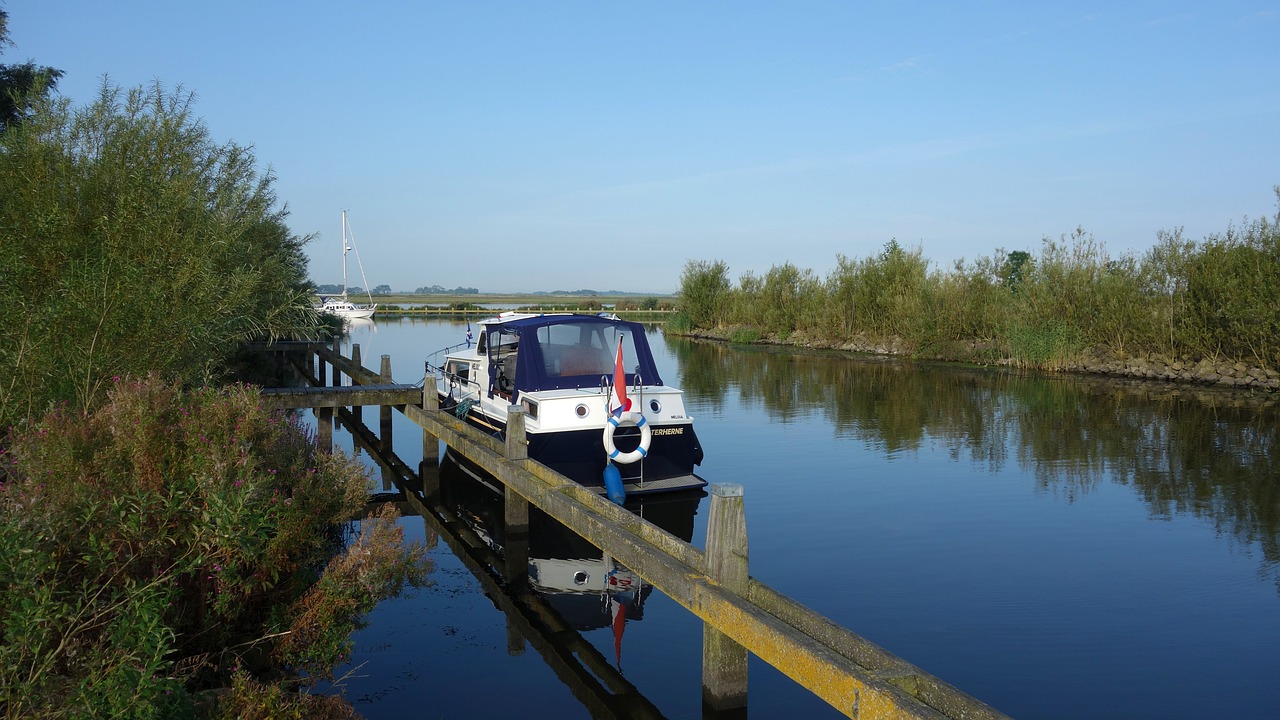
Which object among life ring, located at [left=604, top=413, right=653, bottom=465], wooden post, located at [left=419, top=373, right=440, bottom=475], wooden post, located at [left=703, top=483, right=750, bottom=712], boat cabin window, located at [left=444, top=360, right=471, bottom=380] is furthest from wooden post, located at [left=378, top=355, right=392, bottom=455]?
wooden post, located at [left=703, top=483, right=750, bottom=712]

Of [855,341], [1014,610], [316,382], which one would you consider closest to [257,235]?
[316,382]

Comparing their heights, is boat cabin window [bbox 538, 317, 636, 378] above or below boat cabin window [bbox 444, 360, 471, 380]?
above

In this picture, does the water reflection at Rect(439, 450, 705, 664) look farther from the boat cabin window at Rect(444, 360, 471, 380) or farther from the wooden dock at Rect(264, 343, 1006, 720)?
the boat cabin window at Rect(444, 360, 471, 380)

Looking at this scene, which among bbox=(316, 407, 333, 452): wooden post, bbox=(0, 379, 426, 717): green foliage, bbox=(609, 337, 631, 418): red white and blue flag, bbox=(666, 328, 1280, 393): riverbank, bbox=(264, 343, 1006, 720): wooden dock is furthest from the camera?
bbox=(666, 328, 1280, 393): riverbank

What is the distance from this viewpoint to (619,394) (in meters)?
10.3

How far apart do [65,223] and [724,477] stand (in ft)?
30.9

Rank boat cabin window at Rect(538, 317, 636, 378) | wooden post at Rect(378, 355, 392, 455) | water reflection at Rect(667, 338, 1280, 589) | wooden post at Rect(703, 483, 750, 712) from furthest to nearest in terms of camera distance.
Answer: wooden post at Rect(378, 355, 392, 455) < water reflection at Rect(667, 338, 1280, 589) < boat cabin window at Rect(538, 317, 636, 378) < wooden post at Rect(703, 483, 750, 712)

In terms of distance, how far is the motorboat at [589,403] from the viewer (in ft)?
35.1

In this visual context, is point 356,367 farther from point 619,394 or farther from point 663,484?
point 619,394

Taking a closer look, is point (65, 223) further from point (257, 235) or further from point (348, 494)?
point (257, 235)

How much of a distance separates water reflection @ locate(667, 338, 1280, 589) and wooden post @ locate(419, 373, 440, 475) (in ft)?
27.4

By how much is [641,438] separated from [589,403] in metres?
0.80

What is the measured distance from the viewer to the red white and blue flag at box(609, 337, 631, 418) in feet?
33.4

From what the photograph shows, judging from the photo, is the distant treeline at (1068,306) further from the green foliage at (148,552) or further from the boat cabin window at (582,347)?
the green foliage at (148,552)
